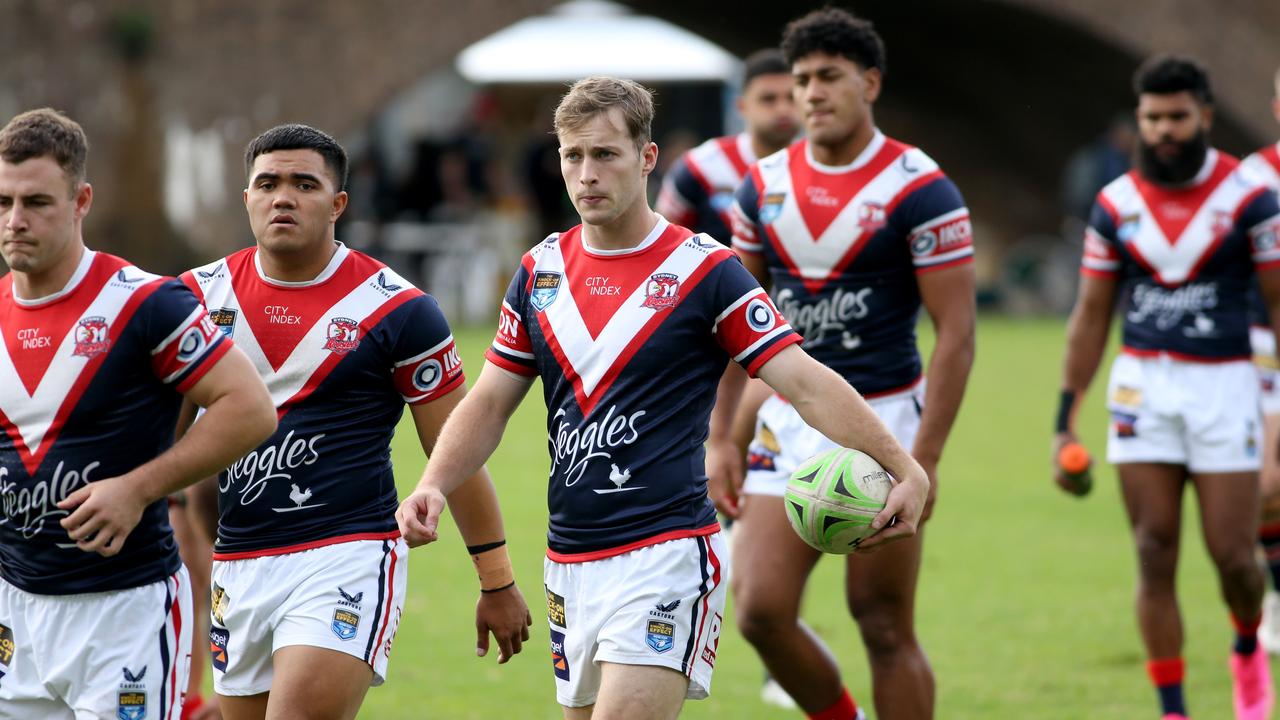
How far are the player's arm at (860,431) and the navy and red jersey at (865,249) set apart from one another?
5.47ft

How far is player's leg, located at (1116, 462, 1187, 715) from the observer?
746 cm

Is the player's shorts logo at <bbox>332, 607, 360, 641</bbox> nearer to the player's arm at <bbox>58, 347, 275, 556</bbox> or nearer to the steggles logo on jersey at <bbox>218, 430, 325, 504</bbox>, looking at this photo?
the steggles logo on jersey at <bbox>218, 430, 325, 504</bbox>

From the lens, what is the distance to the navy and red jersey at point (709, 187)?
8.87m

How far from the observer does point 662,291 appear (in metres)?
5.21

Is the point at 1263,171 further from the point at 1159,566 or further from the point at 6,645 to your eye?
the point at 6,645

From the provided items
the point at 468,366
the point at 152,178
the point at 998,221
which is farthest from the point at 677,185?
the point at 998,221

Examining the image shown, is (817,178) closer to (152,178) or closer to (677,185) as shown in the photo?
(677,185)

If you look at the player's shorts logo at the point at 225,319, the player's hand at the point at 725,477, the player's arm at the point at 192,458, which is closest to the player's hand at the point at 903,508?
the player's arm at the point at 192,458

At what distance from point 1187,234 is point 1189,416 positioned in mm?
799

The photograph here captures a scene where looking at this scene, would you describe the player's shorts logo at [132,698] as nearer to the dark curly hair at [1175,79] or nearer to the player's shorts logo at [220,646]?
the player's shorts logo at [220,646]

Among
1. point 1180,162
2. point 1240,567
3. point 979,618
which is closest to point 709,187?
point 1180,162

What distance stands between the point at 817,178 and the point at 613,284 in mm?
1767

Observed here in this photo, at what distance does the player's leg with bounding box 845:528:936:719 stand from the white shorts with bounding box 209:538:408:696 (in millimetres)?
1904

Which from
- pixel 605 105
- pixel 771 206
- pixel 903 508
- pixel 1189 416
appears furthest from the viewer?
pixel 1189 416
